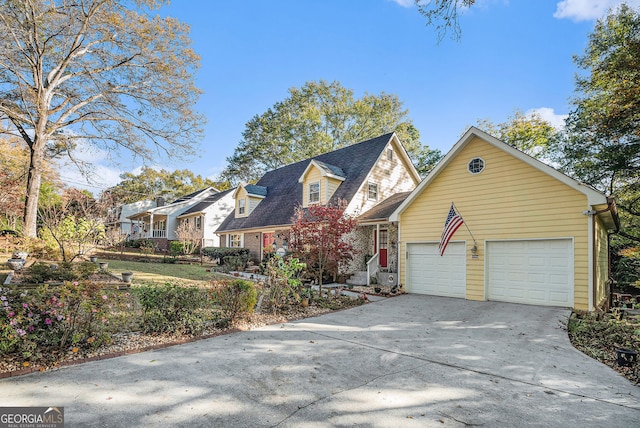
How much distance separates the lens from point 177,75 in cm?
1775

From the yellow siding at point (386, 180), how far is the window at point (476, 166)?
584cm

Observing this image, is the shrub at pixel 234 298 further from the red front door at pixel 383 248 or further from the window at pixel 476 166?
the red front door at pixel 383 248

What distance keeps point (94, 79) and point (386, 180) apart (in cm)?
1621

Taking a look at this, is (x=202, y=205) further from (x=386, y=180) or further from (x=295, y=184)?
(x=386, y=180)

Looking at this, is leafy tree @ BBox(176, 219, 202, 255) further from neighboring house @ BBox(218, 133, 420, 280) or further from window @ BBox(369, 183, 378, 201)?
window @ BBox(369, 183, 378, 201)

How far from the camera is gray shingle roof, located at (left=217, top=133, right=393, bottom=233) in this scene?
17172 millimetres

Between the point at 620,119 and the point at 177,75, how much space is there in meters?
21.3

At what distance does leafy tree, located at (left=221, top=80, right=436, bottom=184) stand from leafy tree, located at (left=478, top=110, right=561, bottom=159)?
28.2 ft

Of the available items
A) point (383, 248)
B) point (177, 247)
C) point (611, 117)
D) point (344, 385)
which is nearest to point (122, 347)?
point (344, 385)

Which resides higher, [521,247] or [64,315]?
[521,247]

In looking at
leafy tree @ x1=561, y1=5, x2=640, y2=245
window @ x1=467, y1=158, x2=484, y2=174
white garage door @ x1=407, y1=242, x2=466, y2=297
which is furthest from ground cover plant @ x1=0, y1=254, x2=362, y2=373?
leafy tree @ x1=561, y1=5, x2=640, y2=245

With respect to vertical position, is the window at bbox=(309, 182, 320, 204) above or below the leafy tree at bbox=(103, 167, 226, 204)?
below

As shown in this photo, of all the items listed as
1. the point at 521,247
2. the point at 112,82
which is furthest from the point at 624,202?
the point at 112,82

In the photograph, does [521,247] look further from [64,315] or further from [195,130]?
[195,130]
